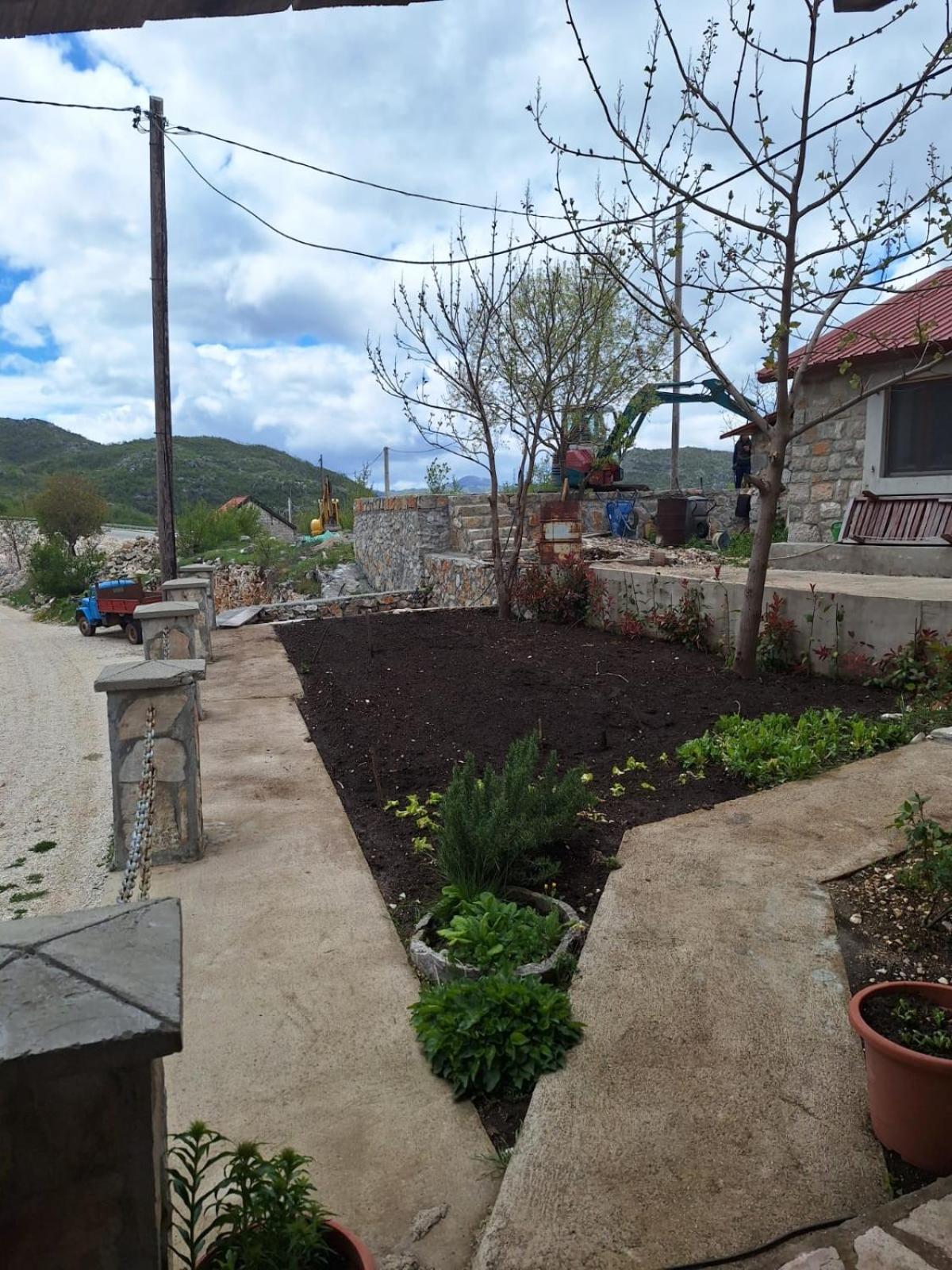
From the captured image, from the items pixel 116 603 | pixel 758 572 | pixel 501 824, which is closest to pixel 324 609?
pixel 116 603

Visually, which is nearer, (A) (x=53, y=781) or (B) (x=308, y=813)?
(B) (x=308, y=813)

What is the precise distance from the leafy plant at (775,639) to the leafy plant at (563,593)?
2803mm

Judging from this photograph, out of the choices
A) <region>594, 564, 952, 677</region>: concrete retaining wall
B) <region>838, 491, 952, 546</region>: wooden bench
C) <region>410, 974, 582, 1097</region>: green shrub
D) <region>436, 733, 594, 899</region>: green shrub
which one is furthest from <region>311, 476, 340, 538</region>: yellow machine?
<region>410, 974, 582, 1097</region>: green shrub

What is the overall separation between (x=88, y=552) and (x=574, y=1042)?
2326 cm

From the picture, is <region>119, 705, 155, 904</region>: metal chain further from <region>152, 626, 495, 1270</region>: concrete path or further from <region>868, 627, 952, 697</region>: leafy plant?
<region>868, 627, 952, 697</region>: leafy plant

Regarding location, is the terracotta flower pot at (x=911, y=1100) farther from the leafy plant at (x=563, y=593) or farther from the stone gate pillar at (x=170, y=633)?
the leafy plant at (x=563, y=593)

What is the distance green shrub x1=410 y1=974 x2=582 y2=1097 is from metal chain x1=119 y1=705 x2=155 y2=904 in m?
0.90

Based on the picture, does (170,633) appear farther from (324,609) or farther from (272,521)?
(272,521)

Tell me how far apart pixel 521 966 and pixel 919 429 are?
9.26m

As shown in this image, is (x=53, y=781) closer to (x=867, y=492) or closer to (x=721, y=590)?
(x=721, y=590)

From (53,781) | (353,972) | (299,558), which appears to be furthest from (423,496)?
(353,972)

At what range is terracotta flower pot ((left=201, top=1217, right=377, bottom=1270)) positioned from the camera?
1607mm

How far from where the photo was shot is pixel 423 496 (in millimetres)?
14680

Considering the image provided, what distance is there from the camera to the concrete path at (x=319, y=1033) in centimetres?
205
